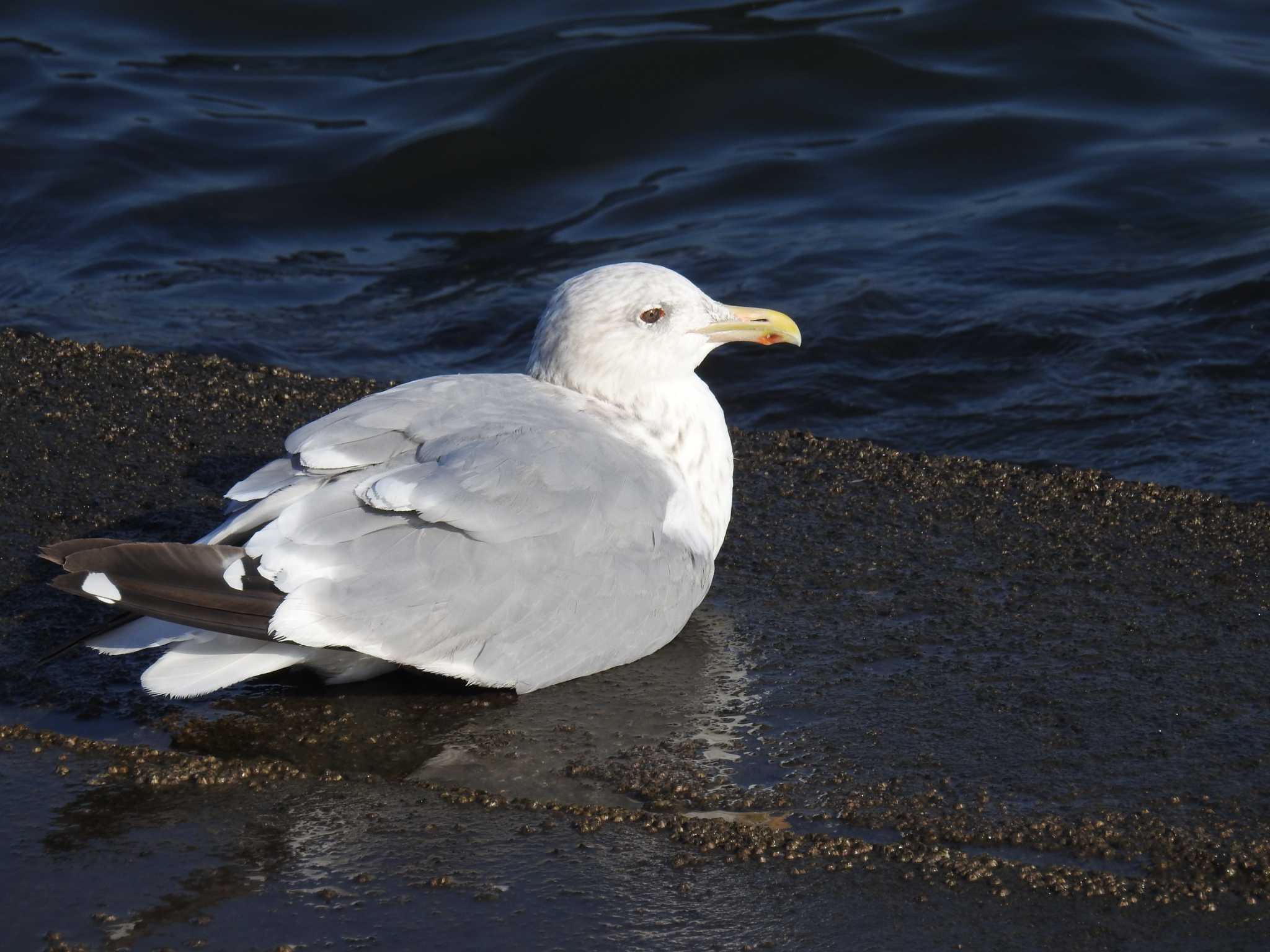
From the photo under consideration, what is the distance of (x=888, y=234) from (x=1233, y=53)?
322cm

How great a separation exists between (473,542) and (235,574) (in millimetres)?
563

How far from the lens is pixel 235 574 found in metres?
3.30

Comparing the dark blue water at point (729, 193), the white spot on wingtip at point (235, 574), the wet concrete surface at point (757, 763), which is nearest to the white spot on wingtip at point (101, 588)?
the white spot on wingtip at point (235, 574)

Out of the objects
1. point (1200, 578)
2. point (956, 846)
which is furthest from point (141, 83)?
point (956, 846)

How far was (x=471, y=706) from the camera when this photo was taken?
3676 millimetres

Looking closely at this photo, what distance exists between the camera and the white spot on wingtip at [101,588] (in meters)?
3.18

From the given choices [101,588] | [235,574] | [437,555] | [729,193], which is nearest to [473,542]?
[437,555]

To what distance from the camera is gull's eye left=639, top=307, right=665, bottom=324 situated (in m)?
4.38

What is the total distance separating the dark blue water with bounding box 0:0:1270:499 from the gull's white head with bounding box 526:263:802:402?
191cm

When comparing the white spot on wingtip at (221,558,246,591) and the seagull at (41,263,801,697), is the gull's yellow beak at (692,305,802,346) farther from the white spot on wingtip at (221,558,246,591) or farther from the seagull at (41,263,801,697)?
the white spot on wingtip at (221,558,246,591)

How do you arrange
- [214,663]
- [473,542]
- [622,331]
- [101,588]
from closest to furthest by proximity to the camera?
[101,588], [214,663], [473,542], [622,331]

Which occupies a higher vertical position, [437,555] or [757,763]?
[437,555]

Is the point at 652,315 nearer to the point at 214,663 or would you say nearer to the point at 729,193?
the point at 214,663

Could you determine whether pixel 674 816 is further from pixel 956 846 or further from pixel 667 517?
pixel 667 517
